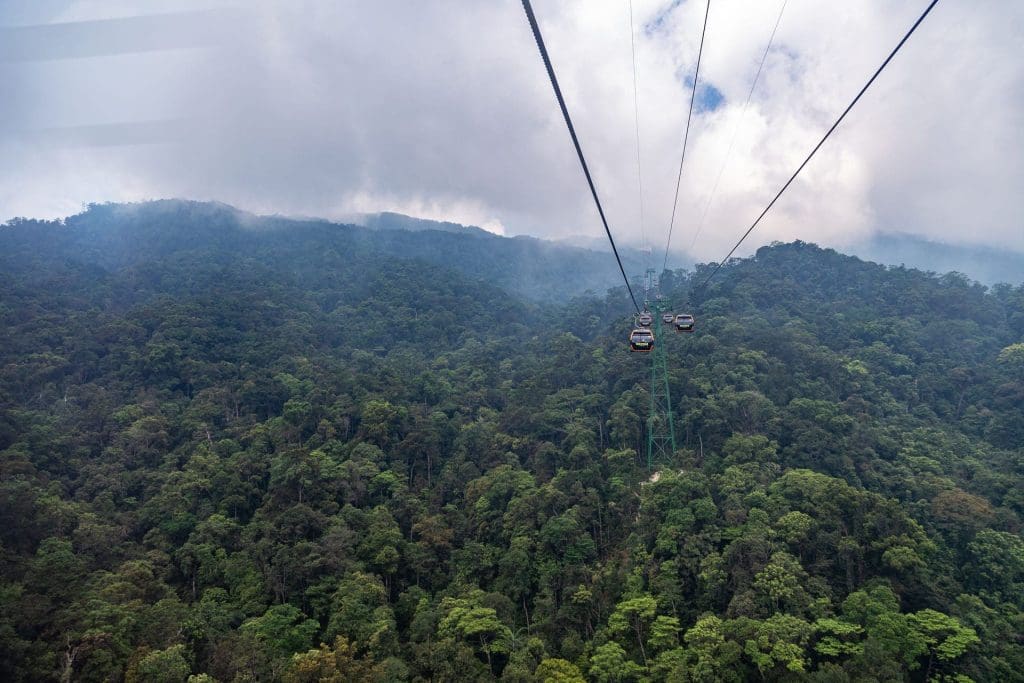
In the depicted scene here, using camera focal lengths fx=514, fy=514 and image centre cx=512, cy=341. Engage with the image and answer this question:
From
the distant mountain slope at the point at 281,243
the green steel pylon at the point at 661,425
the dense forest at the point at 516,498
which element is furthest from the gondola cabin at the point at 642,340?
the distant mountain slope at the point at 281,243

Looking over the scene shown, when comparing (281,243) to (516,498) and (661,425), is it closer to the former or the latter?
(516,498)

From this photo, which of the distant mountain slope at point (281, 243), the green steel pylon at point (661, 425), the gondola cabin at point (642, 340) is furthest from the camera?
the distant mountain slope at point (281, 243)

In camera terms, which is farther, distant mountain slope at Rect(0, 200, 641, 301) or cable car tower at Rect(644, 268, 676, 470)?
distant mountain slope at Rect(0, 200, 641, 301)

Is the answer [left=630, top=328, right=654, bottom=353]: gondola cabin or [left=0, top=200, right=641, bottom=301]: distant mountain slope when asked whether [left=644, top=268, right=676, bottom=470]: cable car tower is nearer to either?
[left=630, top=328, right=654, bottom=353]: gondola cabin

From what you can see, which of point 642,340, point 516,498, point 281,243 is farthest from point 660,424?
point 281,243

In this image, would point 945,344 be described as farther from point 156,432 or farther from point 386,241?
point 386,241

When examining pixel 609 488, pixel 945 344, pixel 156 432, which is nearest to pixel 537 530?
pixel 609 488

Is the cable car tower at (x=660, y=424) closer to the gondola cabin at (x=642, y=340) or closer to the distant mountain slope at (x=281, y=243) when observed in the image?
the gondola cabin at (x=642, y=340)

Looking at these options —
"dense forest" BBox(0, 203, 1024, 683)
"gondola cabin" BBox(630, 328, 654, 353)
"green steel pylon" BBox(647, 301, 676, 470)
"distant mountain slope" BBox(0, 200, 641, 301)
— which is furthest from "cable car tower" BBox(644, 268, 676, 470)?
"distant mountain slope" BBox(0, 200, 641, 301)

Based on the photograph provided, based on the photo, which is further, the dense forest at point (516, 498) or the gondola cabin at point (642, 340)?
the gondola cabin at point (642, 340)
